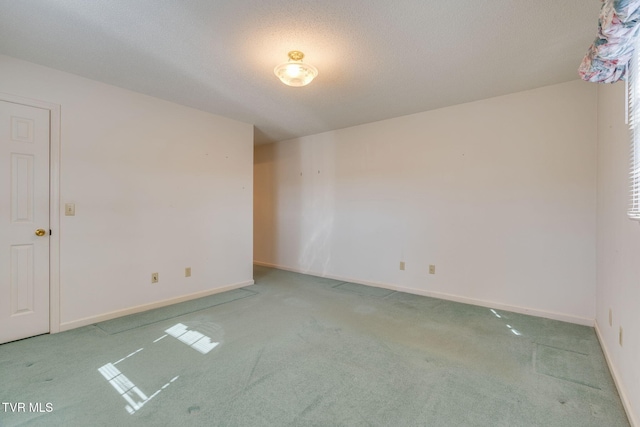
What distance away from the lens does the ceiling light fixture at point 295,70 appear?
233 cm

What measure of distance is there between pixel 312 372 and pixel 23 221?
2736 millimetres

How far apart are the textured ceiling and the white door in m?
0.60

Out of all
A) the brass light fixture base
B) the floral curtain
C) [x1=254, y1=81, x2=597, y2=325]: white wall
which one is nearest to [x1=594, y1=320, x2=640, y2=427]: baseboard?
[x1=254, y1=81, x2=597, y2=325]: white wall

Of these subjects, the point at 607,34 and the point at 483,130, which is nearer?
the point at 607,34

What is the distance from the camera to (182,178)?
3553 millimetres

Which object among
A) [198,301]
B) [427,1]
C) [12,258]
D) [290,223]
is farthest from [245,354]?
[290,223]

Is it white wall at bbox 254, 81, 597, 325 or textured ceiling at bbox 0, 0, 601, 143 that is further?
white wall at bbox 254, 81, 597, 325

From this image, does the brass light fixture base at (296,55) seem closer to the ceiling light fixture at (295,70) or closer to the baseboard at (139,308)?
the ceiling light fixture at (295,70)

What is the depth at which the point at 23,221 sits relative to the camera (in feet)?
8.13

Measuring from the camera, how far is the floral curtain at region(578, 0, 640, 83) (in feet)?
3.54

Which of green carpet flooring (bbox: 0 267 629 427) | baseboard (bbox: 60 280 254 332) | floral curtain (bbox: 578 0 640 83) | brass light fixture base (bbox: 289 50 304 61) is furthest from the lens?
baseboard (bbox: 60 280 254 332)

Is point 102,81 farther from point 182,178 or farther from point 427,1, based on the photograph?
point 427,1

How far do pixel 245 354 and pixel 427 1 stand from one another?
2.71 metres

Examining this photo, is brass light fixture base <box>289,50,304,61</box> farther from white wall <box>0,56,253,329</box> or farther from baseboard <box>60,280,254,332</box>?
baseboard <box>60,280,254,332</box>
